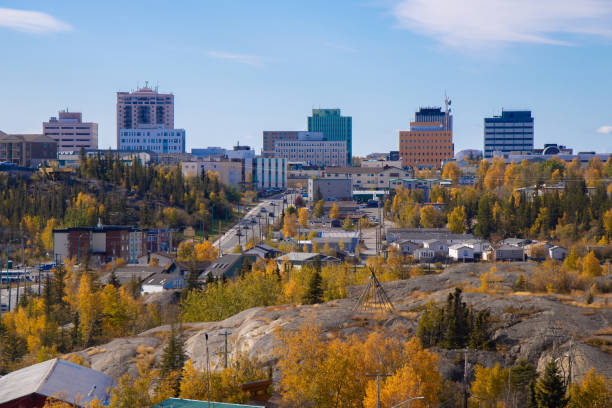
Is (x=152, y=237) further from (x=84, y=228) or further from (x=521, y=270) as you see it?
(x=521, y=270)

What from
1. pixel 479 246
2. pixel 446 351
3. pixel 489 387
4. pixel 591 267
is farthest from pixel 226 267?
pixel 489 387

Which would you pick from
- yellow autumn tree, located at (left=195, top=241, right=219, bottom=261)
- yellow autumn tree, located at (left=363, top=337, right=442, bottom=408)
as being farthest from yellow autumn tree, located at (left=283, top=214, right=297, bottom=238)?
yellow autumn tree, located at (left=363, top=337, right=442, bottom=408)

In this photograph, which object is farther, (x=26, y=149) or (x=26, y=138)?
(x=26, y=138)

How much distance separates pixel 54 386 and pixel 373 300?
881 inches

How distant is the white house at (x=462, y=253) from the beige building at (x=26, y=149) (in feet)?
264

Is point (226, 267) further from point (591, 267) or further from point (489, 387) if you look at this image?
point (489, 387)

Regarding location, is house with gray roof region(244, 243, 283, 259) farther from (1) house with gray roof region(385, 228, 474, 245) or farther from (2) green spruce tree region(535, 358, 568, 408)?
(2) green spruce tree region(535, 358, 568, 408)

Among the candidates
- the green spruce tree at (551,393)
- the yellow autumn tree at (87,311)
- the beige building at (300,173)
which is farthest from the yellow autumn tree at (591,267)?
the beige building at (300,173)

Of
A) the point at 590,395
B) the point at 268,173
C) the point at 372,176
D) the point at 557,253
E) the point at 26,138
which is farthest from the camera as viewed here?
the point at 268,173

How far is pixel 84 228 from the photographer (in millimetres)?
91375

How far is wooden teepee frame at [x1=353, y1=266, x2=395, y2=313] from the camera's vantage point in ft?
156

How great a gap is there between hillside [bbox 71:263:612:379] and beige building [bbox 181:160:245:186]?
104084 millimetres

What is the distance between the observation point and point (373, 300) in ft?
163

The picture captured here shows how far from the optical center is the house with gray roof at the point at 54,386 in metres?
31.7
